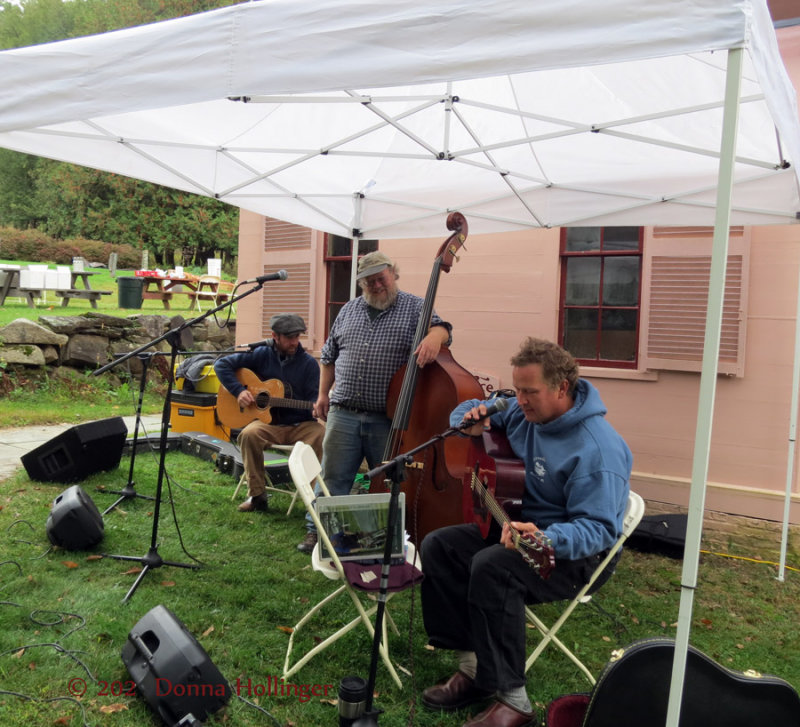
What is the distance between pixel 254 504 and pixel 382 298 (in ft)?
6.40

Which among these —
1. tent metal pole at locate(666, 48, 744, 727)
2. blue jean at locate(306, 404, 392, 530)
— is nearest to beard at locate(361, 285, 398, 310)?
blue jean at locate(306, 404, 392, 530)

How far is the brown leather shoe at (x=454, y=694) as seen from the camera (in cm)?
248

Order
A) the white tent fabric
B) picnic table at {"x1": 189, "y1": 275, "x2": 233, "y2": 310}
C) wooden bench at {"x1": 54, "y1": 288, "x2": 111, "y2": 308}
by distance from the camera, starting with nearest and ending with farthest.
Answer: the white tent fabric
wooden bench at {"x1": 54, "y1": 288, "x2": 111, "y2": 308}
picnic table at {"x1": 189, "y1": 275, "x2": 233, "y2": 310}

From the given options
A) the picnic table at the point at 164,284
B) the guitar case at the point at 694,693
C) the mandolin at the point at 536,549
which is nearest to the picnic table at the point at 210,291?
the picnic table at the point at 164,284

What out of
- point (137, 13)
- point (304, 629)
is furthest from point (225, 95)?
point (137, 13)

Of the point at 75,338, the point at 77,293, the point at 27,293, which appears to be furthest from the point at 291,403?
the point at 77,293

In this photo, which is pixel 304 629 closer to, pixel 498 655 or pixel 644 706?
pixel 498 655

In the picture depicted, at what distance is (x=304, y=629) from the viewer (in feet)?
10.00

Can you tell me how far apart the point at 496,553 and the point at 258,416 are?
10.0ft

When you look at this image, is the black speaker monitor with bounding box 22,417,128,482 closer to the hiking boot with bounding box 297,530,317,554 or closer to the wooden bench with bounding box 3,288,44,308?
the hiking boot with bounding box 297,530,317,554

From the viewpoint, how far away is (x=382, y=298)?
390 centimetres

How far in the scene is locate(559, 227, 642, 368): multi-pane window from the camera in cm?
548

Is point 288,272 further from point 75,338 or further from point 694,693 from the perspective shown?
point 694,693

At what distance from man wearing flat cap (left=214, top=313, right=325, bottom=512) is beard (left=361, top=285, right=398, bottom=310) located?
3.90 feet
